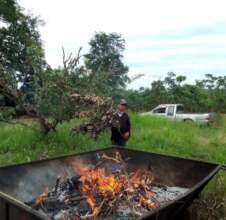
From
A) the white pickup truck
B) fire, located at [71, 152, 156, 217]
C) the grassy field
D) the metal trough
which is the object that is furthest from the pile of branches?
the white pickup truck

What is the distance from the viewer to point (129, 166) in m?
5.22

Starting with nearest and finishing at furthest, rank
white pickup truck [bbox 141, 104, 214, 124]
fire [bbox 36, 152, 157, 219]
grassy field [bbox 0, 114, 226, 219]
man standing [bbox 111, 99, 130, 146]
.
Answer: fire [bbox 36, 152, 157, 219] < man standing [bbox 111, 99, 130, 146] < grassy field [bbox 0, 114, 226, 219] < white pickup truck [bbox 141, 104, 214, 124]

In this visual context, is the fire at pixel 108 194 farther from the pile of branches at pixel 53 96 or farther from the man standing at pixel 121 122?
the pile of branches at pixel 53 96

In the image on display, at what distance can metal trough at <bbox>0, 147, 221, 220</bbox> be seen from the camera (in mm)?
3248

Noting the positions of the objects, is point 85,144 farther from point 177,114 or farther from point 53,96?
point 177,114

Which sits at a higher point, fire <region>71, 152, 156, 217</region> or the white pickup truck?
fire <region>71, 152, 156, 217</region>

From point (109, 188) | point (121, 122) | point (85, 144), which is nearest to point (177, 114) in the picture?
point (85, 144)

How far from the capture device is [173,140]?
9.64 metres

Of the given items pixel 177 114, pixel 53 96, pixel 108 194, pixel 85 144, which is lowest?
pixel 177 114

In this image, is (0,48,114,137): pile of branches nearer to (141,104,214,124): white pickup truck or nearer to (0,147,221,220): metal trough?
(0,147,221,220): metal trough

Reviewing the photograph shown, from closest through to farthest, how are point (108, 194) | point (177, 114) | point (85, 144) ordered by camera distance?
point (108, 194) → point (85, 144) → point (177, 114)

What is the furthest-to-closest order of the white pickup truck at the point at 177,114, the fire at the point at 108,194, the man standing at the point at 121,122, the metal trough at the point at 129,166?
1. the white pickup truck at the point at 177,114
2. the man standing at the point at 121,122
3. the fire at the point at 108,194
4. the metal trough at the point at 129,166

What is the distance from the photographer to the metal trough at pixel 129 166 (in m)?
3.25

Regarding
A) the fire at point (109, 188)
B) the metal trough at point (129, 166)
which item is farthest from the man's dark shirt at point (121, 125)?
the fire at point (109, 188)
